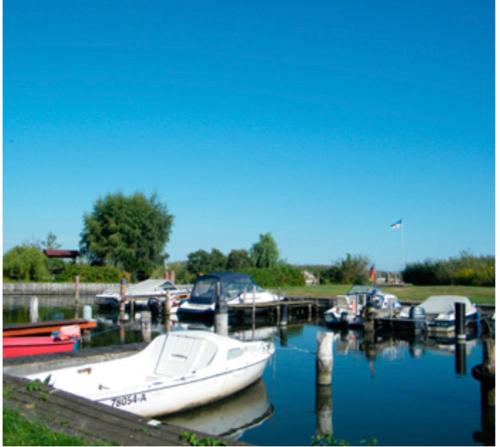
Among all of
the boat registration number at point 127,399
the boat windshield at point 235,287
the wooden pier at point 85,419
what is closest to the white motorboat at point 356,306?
the boat windshield at point 235,287

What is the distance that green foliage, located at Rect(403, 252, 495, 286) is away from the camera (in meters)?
52.6

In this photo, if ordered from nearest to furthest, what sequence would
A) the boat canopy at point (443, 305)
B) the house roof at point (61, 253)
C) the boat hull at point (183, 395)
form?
the boat hull at point (183, 395)
the boat canopy at point (443, 305)
the house roof at point (61, 253)

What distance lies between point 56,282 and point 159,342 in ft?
169

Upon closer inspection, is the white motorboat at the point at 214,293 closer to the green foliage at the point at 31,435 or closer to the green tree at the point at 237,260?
the green foliage at the point at 31,435

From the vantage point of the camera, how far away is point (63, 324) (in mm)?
26422

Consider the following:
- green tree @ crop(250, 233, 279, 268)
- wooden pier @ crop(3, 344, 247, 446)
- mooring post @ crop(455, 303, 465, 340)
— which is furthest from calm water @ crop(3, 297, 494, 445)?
green tree @ crop(250, 233, 279, 268)

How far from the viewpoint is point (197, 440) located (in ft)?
25.2

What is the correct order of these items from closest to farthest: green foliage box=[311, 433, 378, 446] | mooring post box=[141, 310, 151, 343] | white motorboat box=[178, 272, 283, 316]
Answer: green foliage box=[311, 433, 378, 446] → mooring post box=[141, 310, 151, 343] → white motorboat box=[178, 272, 283, 316]

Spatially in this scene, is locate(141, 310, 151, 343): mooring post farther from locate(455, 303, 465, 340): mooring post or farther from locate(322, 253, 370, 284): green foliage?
locate(322, 253, 370, 284): green foliage

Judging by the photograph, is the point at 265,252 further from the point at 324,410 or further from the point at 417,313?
the point at 324,410

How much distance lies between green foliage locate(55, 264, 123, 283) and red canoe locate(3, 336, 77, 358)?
44240 mm

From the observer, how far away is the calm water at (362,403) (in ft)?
43.3

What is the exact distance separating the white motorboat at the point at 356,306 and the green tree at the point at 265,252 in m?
47.7

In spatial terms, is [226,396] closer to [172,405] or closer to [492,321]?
[172,405]
